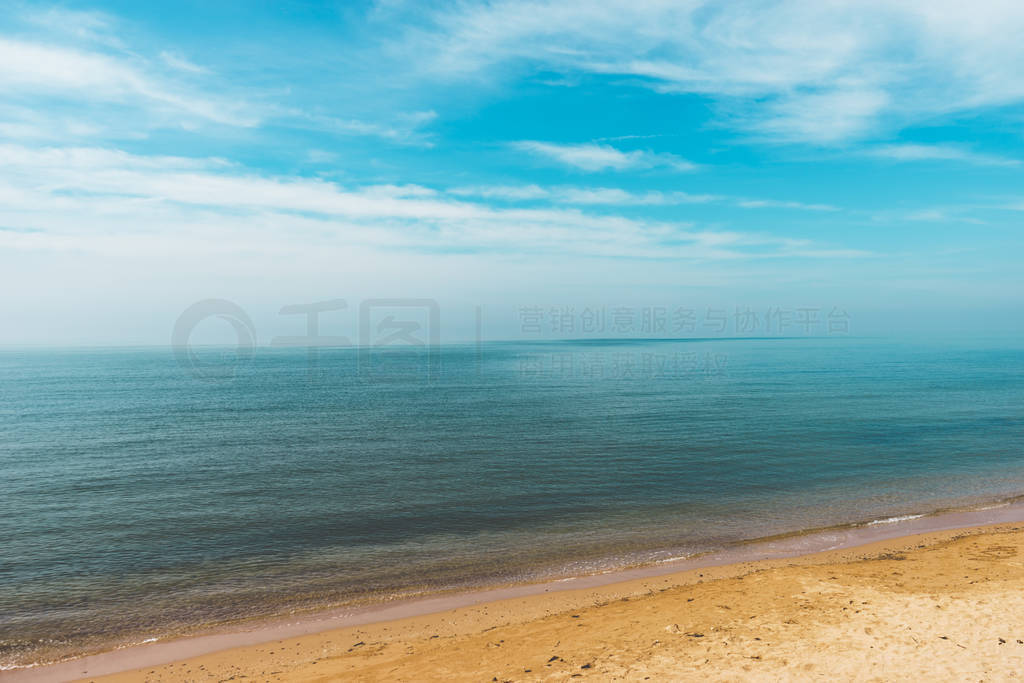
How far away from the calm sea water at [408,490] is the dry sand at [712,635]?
2.99 metres

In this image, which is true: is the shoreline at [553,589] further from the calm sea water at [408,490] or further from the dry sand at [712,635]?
the calm sea water at [408,490]

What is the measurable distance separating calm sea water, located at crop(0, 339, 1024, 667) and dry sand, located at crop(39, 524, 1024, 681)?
2.99m

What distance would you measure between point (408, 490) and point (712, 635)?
2004 cm

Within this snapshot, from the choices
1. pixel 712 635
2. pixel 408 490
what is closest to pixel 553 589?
pixel 712 635

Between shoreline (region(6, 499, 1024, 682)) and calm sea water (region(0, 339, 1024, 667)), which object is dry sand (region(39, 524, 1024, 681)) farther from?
calm sea water (region(0, 339, 1024, 667))

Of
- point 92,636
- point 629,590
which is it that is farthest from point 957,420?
point 92,636

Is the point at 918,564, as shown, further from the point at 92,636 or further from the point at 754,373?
the point at 754,373


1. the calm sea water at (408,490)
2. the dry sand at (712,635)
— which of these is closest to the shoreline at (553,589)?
the dry sand at (712,635)

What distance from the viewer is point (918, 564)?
62.7ft

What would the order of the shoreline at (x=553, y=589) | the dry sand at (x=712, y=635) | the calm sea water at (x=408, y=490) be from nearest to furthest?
1. the dry sand at (x=712, y=635)
2. the shoreline at (x=553, y=589)
3. the calm sea water at (x=408, y=490)

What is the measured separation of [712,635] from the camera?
1418 cm

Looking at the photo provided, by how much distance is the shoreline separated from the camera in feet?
49.9

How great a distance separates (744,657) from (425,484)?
2207 centimetres

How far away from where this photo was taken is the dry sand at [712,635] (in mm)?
12422
